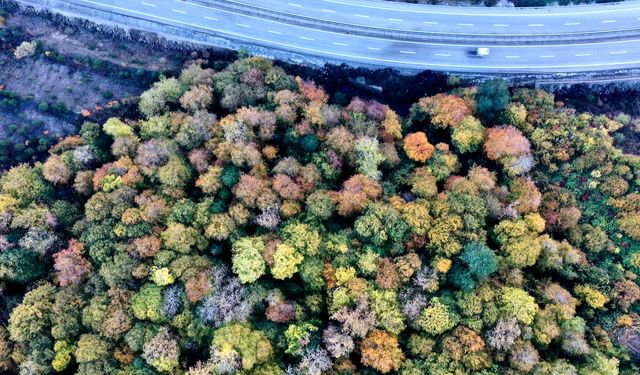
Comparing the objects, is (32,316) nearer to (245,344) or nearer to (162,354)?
(162,354)

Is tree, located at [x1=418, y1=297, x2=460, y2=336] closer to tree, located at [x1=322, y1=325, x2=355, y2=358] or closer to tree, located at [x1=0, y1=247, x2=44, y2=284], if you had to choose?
tree, located at [x1=322, y1=325, x2=355, y2=358]

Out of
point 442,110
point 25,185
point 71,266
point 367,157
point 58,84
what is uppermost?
point 442,110

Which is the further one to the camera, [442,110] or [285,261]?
[442,110]

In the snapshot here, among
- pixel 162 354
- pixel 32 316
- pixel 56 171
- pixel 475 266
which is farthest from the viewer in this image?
pixel 56 171

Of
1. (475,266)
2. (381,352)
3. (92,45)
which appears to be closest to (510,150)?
(475,266)

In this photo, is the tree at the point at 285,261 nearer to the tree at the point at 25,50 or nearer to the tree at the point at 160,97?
the tree at the point at 160,97

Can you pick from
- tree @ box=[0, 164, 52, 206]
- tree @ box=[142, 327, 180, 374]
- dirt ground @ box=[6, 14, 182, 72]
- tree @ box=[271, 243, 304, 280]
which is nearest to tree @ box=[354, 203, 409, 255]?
tree @ box=[271, 243, 304, 280]
